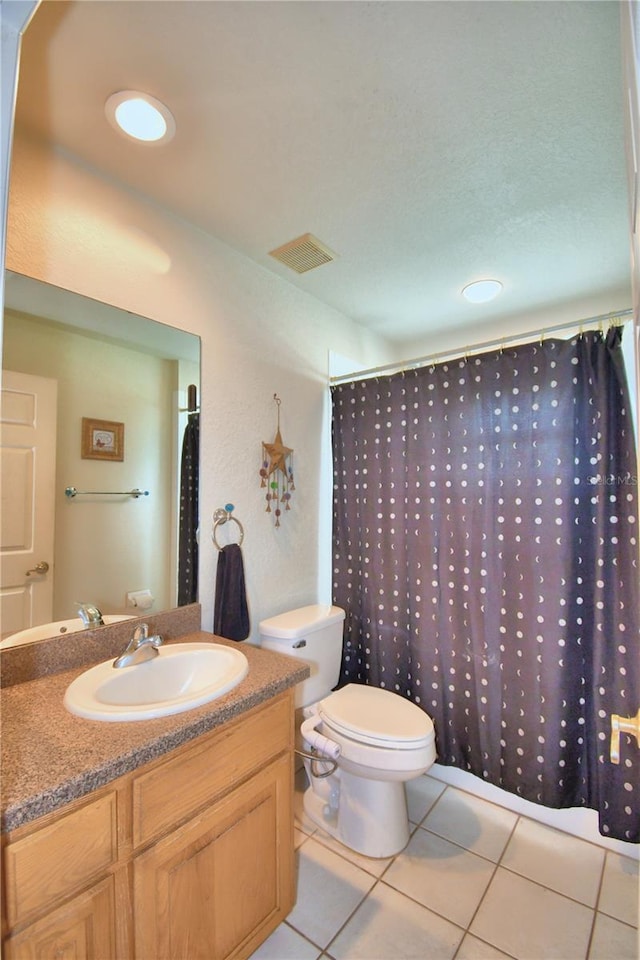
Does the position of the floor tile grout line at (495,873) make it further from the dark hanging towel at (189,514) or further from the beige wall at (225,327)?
the dark hanging towel at (189,514)

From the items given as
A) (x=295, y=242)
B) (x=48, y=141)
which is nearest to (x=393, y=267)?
(x=295, y=242)

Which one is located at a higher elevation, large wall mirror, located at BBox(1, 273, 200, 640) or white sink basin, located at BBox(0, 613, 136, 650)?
large wall mirror, located at BBox(1, 273, 200, 640)

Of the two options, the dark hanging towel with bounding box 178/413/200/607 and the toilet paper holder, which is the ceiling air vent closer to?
the dark hanging towel with bounding box 178/413/200/607

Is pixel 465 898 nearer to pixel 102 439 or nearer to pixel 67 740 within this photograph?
pixel 67 740

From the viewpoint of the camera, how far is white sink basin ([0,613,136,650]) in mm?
1120

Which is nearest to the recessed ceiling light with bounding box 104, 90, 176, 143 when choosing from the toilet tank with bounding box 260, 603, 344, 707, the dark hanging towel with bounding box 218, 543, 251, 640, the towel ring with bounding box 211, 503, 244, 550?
the towel ring with bounding box 211, 503, 244, 550

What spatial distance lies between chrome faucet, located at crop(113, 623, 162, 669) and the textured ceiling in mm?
1488

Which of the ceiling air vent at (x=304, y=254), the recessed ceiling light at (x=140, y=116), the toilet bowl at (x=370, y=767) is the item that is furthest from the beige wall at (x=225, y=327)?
the toilet bowl at (x=370, y=767)

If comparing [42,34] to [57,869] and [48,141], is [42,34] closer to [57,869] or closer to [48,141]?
[48,141]

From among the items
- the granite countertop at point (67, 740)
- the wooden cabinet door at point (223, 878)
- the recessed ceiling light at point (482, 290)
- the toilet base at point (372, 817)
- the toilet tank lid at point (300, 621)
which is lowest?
the toilet base at point (372, 817)

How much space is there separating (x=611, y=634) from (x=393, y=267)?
173cm

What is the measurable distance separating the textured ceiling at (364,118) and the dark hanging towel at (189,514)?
84 cm

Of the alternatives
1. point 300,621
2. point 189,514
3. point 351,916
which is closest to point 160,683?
point 189,514

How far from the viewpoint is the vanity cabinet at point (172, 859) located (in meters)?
0.73
